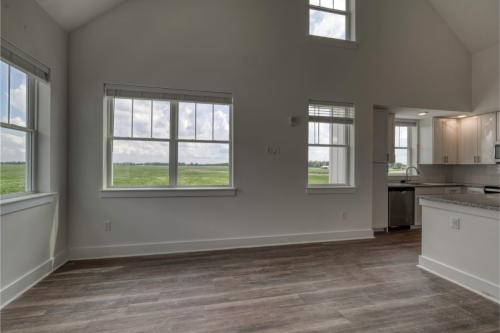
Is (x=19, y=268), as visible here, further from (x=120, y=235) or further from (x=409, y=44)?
(x=409, y=44)

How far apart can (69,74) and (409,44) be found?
18.2 feet

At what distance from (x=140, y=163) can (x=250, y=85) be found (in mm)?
1989

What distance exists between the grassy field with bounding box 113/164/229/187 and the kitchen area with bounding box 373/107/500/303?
2770mm

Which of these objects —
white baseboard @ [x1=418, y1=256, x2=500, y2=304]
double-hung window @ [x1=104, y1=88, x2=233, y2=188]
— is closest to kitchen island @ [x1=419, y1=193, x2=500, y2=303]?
white baseboard @ [x1=418, y1=256, x2=500, y2=304]

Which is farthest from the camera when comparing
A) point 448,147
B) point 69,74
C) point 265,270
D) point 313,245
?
point 448,147

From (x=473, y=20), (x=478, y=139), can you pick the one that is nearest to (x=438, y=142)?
(x=478, y=139)

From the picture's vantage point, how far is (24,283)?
252 cm

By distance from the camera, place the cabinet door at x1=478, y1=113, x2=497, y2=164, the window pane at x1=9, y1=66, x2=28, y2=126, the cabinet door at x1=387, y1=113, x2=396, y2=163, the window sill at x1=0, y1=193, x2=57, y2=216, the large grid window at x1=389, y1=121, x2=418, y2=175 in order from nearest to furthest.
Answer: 1. the window sill at x1=0, y1=193, x2=57, y2=216
2. the window pane at x1=9, y1=66, x2=28, y2=126
3. the cabinet door at x1=478, y1=113, x2=497, y2=164
4. the cabinet door at x1=387, y1=113, x2=396, y2=163
5. the large grid window at x1=389, y1=121, x2=418, y2=175

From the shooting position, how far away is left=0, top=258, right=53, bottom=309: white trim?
7.45 ft

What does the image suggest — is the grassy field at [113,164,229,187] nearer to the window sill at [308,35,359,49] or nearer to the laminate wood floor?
the laminate wood floor

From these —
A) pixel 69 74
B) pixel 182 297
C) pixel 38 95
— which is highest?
pixel 69 74

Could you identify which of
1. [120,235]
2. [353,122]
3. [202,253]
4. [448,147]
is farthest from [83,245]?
[448,147]

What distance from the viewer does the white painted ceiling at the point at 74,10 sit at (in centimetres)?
283

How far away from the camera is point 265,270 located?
307cm
